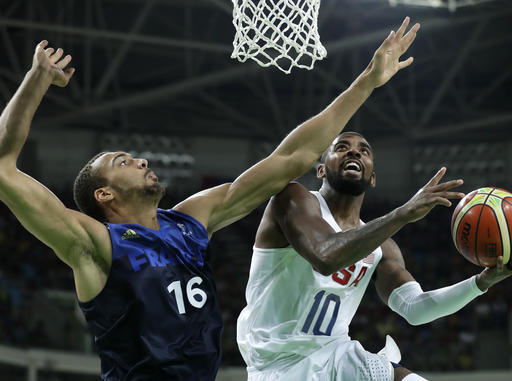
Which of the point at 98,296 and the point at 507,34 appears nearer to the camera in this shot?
the point at 98,296

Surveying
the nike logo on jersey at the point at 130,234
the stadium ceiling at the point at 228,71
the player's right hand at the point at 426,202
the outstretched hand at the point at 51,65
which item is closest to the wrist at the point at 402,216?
the player's right hand at the point at 426,202

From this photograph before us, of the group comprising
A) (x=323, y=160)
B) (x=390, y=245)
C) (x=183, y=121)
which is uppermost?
(x=183, y=121)

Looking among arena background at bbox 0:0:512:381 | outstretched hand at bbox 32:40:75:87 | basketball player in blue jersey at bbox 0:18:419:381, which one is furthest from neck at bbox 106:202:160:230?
arena background at bbox 0:0:512:381

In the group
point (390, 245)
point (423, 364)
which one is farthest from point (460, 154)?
point (390, 245)

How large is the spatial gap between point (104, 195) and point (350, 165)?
4.70 feet

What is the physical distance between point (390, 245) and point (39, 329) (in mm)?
7709

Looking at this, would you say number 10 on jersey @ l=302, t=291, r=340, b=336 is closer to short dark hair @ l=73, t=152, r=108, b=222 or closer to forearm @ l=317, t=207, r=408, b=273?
forearm @ l=317, t=207, r=408, b=273

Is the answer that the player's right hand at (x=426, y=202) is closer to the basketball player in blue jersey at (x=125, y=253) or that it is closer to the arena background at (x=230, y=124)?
the basketball player in blue jersey at (x=125, y=253)

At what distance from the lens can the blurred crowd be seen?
36.2ft

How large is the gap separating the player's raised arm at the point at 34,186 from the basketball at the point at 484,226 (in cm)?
195

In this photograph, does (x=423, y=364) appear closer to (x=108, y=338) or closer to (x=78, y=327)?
(x=78, y=327)

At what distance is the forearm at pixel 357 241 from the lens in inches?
132

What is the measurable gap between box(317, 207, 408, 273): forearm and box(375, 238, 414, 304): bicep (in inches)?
35.1

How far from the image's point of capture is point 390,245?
4562 millimetres
